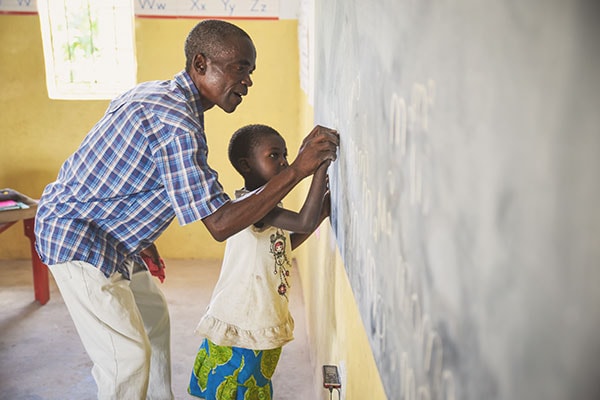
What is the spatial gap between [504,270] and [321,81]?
5.71 feet

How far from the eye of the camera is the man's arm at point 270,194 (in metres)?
1.73

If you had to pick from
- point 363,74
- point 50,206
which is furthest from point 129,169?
point 363,74

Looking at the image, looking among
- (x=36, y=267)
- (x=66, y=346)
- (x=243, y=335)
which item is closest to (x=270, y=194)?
(x=243, y=335)

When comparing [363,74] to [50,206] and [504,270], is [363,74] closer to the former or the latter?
[504,270]

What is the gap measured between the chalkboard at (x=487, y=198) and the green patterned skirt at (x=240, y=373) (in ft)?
4.48

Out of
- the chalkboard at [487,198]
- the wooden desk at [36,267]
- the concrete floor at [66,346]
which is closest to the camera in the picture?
the chalkboard at [487,198]

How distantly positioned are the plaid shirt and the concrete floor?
1163 millimetres

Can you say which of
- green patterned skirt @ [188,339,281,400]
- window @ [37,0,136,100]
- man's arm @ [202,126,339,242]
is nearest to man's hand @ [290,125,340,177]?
man's arm @ [202,126,339,242]

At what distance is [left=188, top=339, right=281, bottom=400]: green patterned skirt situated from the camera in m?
2.44

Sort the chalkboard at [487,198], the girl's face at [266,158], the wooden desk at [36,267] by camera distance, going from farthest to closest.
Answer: the wooden desk at [36,267] → the girl's face at [266,158] → the chalkboard at [487,198]

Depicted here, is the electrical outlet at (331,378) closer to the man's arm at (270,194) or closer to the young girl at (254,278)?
the young girl at (254,278)

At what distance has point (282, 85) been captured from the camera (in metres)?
4.54

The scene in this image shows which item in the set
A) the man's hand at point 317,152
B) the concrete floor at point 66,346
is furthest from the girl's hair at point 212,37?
the concrete floor at point 66,346

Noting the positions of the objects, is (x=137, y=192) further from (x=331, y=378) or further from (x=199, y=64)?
(x=331, y=378)
